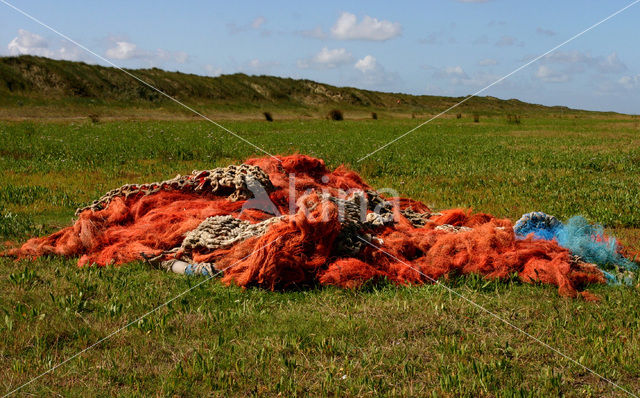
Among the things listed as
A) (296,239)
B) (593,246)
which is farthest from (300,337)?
(593,246)

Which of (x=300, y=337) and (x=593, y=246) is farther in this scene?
(x=593, y=246)

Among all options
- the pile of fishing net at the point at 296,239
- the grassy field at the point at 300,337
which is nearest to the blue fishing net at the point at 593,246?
the pile of fishing net at the point at 296,239

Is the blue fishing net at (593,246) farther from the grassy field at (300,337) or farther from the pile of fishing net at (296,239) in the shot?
the grassy field at (300,337)

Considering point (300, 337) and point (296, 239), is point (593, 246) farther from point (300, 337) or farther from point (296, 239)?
point (300, 337)

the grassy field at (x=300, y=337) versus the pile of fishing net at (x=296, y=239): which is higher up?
the pile of fishing net at (x=296, y=239)

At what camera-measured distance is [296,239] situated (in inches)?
195

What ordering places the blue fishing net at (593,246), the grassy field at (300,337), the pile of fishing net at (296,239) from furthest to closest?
the blue fishing net at (593,246) < the pile of fishing net at (296,239) < the grassy field at (300,337)

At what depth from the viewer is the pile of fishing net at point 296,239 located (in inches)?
191

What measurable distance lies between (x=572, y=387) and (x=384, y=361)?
1041mm

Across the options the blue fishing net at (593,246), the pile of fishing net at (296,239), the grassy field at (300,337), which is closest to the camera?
the grassy field at (300,337)

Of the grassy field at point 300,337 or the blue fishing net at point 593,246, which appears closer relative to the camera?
the grassy field at point 300,337

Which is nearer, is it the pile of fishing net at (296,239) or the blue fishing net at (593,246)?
the pile of fishing net at (296,239)

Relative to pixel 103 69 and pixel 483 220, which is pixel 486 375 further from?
pixel 103 69

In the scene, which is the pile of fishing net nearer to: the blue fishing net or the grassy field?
the blue fishing net
